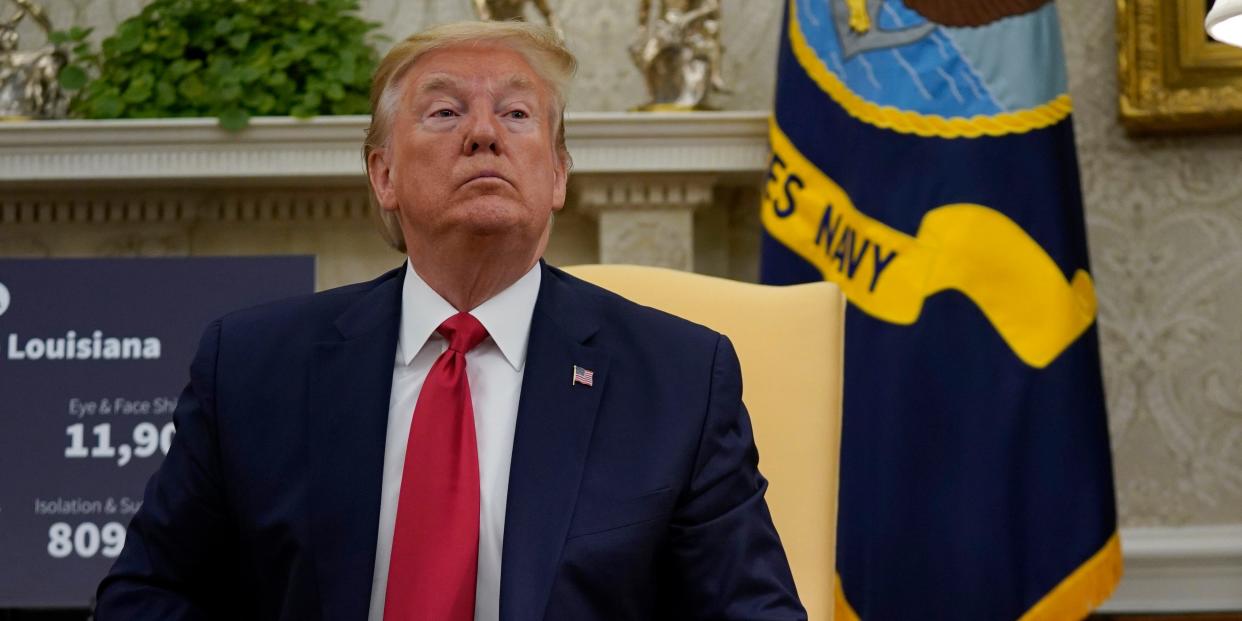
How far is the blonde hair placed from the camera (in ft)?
4.29

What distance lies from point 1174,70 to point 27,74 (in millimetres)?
2788

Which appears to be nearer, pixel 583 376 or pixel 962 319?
pixel 583 376

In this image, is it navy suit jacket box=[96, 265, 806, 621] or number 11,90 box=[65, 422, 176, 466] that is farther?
number 11,90 box=[65, 422, 176, 466]

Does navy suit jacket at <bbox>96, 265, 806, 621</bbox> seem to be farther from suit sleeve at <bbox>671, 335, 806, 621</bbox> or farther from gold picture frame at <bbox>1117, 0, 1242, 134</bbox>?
gold picture frame at <bbox>1117, 0, 1242, 134</bbox>

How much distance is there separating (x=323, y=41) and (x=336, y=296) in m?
1.82

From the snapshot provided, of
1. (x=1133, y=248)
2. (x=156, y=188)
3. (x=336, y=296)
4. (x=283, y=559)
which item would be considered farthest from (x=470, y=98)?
(x=1133, y=248)

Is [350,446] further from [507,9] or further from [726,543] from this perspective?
[507,9]

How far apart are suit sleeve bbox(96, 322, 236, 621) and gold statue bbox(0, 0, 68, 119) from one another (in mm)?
2191

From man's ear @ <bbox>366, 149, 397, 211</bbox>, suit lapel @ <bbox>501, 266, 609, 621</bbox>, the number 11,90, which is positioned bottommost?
the number 11,90

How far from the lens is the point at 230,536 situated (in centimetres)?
119

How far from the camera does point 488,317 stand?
1274 mm

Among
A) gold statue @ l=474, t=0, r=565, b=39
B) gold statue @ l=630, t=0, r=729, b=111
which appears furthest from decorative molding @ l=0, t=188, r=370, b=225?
gold statue @ l=630, t=0, r=729, b=111

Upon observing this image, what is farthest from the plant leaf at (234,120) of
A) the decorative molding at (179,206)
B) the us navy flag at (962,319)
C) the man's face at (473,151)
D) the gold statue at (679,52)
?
the man's face at (473,151)

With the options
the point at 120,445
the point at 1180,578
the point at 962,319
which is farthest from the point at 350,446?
the point at 1180,578
